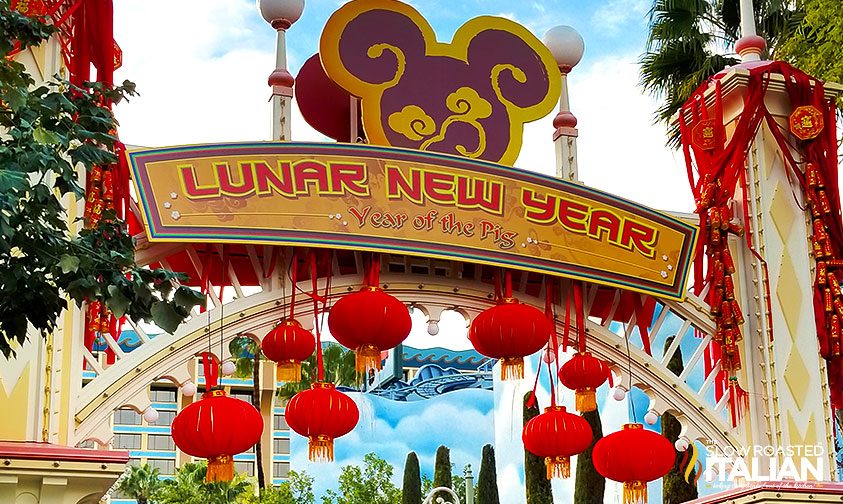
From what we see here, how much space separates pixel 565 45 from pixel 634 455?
292 centimetres

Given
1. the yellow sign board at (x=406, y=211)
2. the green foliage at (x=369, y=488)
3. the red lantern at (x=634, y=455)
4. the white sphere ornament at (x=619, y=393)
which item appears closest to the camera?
the yellow sign board at (x=406, y=211)

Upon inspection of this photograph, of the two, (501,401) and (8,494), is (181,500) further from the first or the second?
(8,494)

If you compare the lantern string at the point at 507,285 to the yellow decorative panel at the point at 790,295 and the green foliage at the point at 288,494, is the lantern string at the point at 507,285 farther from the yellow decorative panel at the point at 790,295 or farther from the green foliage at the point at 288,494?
the green foliage at the point at 288,494

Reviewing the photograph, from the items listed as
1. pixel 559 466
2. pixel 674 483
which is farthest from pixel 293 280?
pixel 674 483

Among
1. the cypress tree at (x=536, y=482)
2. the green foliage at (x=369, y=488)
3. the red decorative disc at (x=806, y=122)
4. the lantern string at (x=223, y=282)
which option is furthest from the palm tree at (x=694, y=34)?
the green foliage at (x=369, y=488)

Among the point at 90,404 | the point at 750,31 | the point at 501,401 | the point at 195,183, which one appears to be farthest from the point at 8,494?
the point at 501,401

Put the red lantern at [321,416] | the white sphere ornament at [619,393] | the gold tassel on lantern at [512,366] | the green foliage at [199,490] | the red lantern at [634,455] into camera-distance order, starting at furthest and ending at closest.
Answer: the green foliage at [199,490], the white sphere ornament at [619,393], the red lantern at [634,455], the gold tassel on lantern at [512,366], the red lantern at [321,416]

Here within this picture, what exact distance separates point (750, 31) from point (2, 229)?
22.1ft

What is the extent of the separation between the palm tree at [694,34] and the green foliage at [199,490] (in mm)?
11921

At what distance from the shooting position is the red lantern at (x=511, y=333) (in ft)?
26.6

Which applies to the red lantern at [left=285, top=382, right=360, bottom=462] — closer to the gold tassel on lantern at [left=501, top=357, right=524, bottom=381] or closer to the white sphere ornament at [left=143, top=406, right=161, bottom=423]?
the white sphere ornament at [left=143, top=406, right=161, bottom=423]

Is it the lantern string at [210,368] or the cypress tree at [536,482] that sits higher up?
the cypress tree at [536,482]

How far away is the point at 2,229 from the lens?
466cm

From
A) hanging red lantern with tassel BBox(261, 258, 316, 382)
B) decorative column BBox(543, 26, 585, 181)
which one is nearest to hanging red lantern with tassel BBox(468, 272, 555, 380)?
hanging red lantern with tassel BBox(261, 258, 316, 382)
